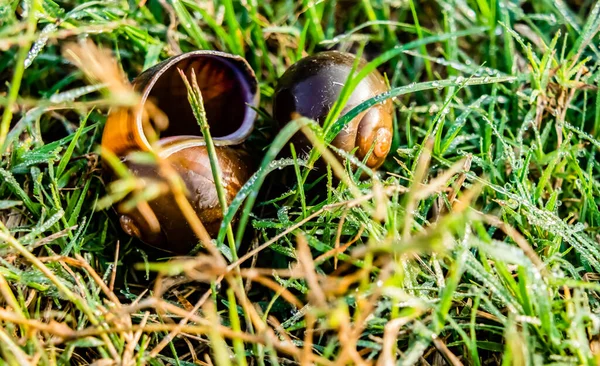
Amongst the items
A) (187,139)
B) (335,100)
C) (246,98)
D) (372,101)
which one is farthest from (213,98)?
(372,101)

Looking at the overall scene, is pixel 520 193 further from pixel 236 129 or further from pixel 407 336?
pixel 236 129

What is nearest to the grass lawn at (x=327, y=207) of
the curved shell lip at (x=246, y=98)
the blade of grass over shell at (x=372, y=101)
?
the blade of grass over shell at (x=372, y=101)

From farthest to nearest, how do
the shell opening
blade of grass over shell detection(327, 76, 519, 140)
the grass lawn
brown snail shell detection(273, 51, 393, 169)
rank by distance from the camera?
the shell opening
brown snail shell detection(273, 51, 393, 169)
blade of grass over shell detection(327, 76, 519, 140)
the grass lawn

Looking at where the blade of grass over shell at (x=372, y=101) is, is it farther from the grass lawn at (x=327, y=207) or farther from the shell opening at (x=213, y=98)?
the shell opening at (x=213, y=98)

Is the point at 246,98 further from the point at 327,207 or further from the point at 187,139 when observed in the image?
the point at 327,207

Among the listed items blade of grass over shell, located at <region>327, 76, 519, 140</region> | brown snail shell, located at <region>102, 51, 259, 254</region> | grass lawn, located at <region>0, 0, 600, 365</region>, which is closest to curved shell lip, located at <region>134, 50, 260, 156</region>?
brown snail shell, located at <region>102, 51, 259, 254</region>

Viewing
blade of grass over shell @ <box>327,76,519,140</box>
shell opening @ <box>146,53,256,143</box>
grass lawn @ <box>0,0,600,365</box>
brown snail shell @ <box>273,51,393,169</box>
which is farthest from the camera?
shell opening @ <box>146,53,256,143</box>

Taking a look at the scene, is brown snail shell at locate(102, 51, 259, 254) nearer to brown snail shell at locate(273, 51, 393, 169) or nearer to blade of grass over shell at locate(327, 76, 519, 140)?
brown snail shell at locate(273, 51, 393, 169)
